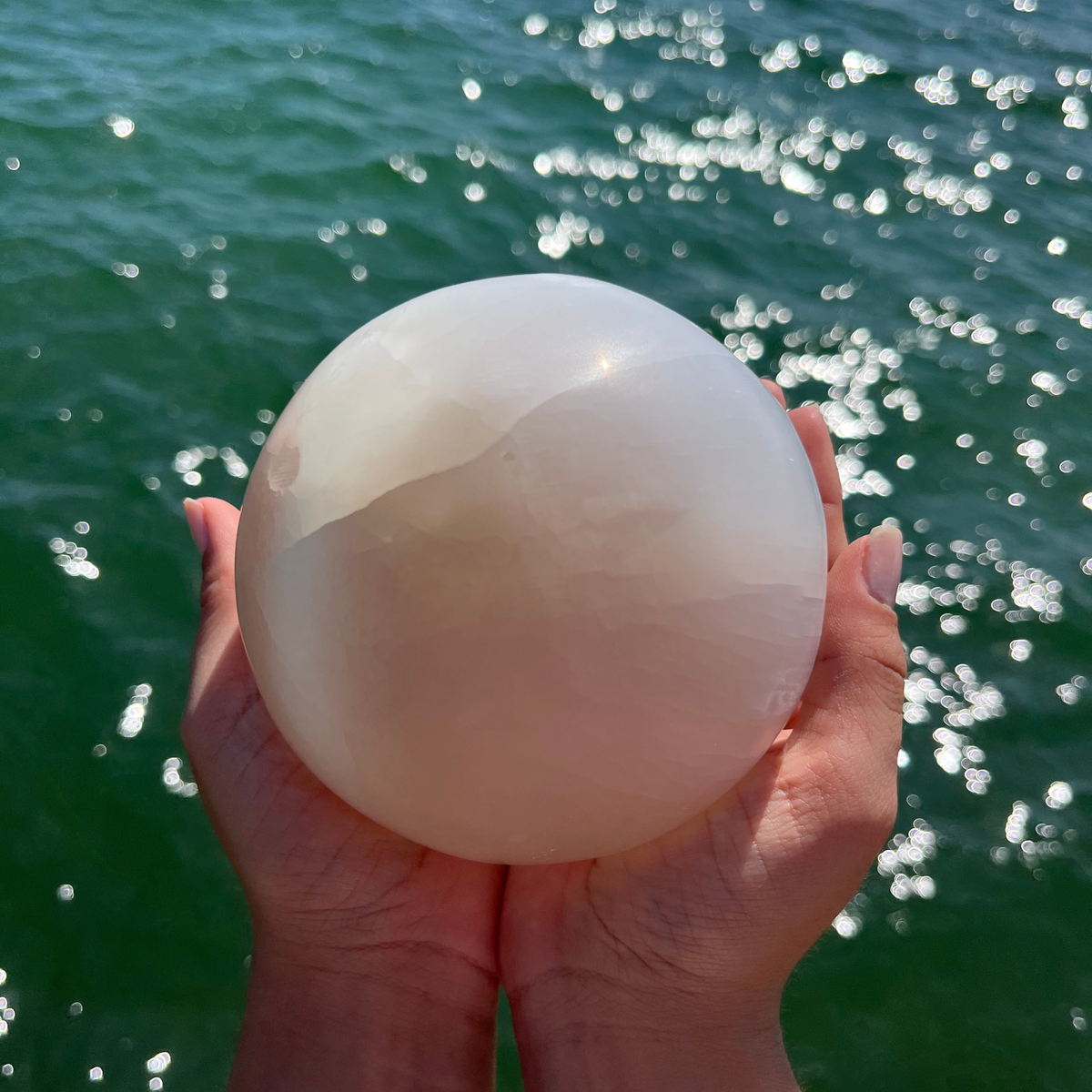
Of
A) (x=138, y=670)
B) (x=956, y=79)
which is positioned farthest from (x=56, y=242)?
(x=956, y=79)

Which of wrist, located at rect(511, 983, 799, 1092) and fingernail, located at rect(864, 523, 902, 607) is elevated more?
fingernail, located at rect(864, 523, 902, 607)

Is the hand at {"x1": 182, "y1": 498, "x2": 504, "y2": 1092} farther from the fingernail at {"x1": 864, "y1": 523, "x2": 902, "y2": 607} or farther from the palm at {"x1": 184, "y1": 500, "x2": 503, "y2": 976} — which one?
the fingernail at {"x1": 864, "y1": 523, "x2": 902, "y2": 607}

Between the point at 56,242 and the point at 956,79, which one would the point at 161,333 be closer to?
the point at 56,242

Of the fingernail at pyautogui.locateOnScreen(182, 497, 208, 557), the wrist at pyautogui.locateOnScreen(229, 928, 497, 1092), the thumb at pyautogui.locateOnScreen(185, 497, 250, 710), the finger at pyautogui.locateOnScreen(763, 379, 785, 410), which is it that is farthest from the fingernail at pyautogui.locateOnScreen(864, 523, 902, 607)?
the fingernail at pyautogui.locateOnScreen(182, 497, 208, 557)

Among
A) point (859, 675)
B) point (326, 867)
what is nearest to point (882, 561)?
point (859, 675)

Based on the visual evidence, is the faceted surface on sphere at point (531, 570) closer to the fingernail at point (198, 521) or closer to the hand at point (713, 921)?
the hand at point (713, 921)

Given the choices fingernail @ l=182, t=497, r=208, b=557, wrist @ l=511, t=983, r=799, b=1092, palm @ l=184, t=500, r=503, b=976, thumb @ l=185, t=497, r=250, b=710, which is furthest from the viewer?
fingernail @ l=182, t=497, r=208, b=557

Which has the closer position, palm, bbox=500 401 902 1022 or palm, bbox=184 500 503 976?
palm, bbox=500 401 902 1022

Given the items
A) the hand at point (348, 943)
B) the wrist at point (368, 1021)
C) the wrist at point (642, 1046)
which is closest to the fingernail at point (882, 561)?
the wrist at point (642, 1046)
